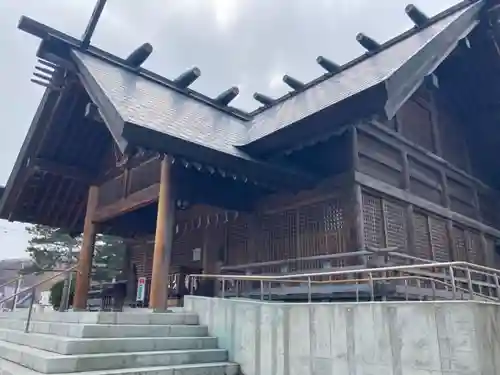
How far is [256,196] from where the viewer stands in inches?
348

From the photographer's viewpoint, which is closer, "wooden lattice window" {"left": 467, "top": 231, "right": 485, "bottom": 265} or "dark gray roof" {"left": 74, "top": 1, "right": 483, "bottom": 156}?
"dark gray roof" {"left": 74, "top": 1, "right": 483, "bottom": 156}

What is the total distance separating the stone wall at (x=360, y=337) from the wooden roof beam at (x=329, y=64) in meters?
6.74

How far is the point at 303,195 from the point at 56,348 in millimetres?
5208

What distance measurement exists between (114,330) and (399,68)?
533 centimetres

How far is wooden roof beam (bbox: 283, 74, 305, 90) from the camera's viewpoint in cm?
1012

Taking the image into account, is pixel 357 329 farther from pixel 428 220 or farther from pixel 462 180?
pixel 462 180

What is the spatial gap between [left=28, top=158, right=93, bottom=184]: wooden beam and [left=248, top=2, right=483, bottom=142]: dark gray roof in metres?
4.27

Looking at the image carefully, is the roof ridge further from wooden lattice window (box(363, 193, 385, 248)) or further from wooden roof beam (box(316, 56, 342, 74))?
wooden lattice window (box(363, 193, 385, 248))

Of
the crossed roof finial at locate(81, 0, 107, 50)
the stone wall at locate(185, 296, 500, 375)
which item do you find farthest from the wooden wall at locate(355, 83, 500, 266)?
the crossed roof finial at locate(81, 0, 107, 50)

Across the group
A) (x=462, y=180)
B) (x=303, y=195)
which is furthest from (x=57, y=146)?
(x=462, y=180)

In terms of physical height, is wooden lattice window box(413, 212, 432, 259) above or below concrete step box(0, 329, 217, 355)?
above

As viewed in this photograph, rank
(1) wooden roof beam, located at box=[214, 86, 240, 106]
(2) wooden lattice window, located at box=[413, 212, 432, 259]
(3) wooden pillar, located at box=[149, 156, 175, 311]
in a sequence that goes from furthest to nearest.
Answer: (1) wooden roof beam, located at box=[214, 86, 240, 106] < (2) wooden lattice window, located at box=[413, 212, 432, 259] < (3) wooden pillar, located at box=[149, 156, 175, 311]

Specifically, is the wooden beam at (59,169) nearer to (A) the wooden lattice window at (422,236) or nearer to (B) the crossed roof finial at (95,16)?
(B) the crossed roof finial at (95,16)

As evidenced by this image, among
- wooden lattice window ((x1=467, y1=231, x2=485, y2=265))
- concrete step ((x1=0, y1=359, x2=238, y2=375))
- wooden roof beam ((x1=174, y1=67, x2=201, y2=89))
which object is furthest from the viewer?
wooden lattice window ((x1=467, y1=231, x2=485, y2=265))
